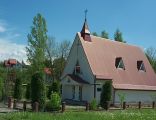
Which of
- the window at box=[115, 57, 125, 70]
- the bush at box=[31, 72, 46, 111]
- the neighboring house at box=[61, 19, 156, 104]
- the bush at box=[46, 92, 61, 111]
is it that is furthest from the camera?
the window at box=[115, 57, 125, 70]

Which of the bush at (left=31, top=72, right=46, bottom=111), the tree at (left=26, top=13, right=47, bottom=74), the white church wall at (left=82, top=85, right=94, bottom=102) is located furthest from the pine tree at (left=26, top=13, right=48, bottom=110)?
the bush at (left=31, top=72, right=46, bottom=111)

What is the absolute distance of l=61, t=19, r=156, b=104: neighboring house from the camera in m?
44.3

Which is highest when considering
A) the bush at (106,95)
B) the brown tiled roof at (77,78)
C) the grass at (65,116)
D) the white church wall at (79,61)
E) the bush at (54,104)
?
the white church wall at (79,61)

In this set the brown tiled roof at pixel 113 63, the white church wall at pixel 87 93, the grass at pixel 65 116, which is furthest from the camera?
the brown tiled roof at pixel 113 63

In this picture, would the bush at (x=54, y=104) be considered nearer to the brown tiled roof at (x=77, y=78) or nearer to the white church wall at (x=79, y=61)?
the white church wall at (x=79, y=61)

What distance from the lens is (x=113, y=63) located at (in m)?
48.0

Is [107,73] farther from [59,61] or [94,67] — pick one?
[59,61]

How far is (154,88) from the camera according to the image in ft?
169

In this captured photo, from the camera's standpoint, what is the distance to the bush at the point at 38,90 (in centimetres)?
3011

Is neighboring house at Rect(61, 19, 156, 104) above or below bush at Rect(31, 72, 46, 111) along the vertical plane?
above

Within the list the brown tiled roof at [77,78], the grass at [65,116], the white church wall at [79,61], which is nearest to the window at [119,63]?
the white church wall at [79,61]

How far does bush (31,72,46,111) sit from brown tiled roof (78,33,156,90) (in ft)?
45.5

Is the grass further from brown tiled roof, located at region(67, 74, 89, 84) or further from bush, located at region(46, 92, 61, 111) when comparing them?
brown tiled roof, located at region(67, 74, 89, 84)

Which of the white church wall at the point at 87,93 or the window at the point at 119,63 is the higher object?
the window at the point at 119,63
